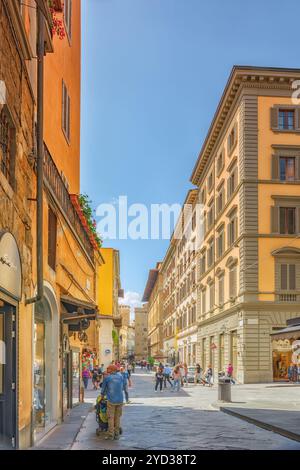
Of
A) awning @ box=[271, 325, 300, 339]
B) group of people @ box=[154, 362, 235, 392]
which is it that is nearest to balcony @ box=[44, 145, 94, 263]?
awning @ box=[271, 325, 300, 339]

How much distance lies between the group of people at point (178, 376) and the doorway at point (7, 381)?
2605 cm

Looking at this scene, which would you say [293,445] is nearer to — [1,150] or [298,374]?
[1,150]

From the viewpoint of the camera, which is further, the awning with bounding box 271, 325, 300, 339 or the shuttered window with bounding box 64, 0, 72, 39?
the shuttered window with bounding box 64, 0, 72, 39

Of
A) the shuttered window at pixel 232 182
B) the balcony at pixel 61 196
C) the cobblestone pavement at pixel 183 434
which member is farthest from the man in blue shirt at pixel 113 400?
the shuttered window at pixel 232 182

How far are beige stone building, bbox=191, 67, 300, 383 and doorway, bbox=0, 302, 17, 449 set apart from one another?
30.7 metres

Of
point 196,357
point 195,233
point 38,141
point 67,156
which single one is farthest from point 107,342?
point 38,141

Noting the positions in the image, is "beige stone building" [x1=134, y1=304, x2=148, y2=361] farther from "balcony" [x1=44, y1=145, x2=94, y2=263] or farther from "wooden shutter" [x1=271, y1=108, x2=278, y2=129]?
"balcony" [x1=44, y1=145, x2=94, y2=263]

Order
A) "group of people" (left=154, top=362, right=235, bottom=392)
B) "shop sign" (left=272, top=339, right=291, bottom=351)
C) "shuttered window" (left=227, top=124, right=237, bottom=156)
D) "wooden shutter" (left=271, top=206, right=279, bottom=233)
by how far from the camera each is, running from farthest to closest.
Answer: "shuttered window" (left=227, top=124, right=237, bottom=156) < "wooden shutter" (left=271, top=206, right=279, bottom=233) < "shop sign" (left=272, top=339, right=291, bottom=351) < "group of people" (left=154, top=362, right=235, bottom=392)

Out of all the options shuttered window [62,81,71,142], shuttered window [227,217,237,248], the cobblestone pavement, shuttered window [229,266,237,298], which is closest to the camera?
the cobblestone pavement

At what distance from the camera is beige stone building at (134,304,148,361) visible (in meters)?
180

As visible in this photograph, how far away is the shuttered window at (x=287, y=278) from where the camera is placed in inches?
1571

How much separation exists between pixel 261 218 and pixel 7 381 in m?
32.0

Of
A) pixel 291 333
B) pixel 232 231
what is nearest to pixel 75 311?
pixel 291 333

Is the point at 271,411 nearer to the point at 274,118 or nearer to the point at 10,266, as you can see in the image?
the point at 10,266
